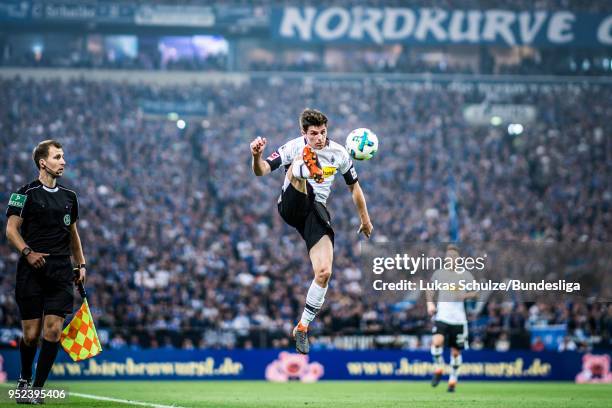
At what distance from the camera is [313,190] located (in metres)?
11.4

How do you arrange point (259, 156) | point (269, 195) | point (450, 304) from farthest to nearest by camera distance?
point (269, 195)
point (450, 304)
point (259, 156)

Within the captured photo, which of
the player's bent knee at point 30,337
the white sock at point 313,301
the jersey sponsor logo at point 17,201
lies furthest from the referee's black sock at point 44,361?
the white sock at point 313,301

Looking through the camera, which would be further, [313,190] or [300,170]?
[313,190]

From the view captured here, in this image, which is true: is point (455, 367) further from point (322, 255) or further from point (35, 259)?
point (35, 259)

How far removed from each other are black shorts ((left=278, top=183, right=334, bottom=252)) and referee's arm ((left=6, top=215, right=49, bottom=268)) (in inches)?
113

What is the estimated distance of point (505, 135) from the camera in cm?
4269

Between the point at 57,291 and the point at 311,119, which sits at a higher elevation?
the point at 311,119

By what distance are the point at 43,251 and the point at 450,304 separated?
9694 mm

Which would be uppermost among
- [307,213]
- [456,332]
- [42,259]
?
[307,213]

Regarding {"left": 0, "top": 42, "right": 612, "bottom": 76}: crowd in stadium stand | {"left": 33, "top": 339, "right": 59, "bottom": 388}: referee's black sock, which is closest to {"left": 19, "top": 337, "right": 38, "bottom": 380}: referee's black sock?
{"left": 33, "top": 339, "right": 59, "bottom": 388}: referee's black sock

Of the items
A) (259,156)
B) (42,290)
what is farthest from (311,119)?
(42,290)

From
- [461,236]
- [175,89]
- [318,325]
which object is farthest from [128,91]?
[318,325]

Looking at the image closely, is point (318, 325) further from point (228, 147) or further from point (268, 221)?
point (228, 147)

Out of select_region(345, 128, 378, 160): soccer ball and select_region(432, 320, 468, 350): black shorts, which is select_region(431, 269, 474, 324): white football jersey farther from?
select_region(345, 128, 378, 160): soccer ball
